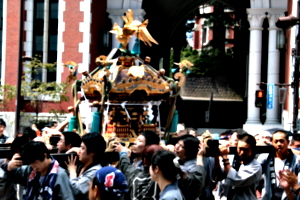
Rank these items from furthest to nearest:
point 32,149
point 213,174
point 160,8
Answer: point 160,8 → point 213,174 → point 32,149

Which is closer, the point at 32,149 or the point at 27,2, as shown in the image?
the point at 32,149

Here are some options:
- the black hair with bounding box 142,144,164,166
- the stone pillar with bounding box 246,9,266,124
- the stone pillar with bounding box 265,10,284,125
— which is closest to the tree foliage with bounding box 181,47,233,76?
the stone pillar with bounding box 246,9,266,124

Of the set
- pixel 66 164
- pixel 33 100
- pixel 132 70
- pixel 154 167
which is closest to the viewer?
pixel 154 167

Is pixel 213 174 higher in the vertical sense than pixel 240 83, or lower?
lower

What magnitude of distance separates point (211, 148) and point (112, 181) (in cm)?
187

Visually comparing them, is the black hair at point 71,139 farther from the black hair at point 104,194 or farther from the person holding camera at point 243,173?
the black hair at point 104,194

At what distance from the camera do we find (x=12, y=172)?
6.66 meters

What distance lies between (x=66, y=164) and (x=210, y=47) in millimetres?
46915

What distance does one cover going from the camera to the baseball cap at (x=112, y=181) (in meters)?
4.96

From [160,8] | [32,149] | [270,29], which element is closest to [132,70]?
[32,149]

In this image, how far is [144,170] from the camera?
6102 mm

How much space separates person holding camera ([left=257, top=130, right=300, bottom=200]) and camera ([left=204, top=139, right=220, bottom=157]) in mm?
1078

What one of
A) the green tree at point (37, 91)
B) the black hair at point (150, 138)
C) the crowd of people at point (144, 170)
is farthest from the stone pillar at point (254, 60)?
the black hair at point (150, 138)

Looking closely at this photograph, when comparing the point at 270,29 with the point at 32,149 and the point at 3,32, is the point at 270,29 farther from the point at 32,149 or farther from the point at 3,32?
the point at 32,149
